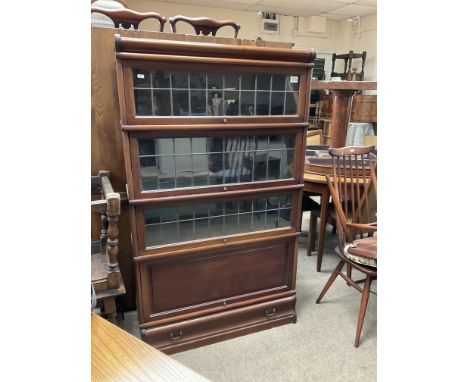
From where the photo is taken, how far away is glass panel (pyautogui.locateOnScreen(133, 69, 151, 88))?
1272 millimetres

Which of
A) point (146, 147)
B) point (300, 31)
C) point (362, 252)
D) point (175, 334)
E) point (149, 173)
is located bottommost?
point (175, 334)

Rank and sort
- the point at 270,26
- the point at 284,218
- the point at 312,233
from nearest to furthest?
1. the point at 284,218
2. the point at 312,233
3. the point at 270,26

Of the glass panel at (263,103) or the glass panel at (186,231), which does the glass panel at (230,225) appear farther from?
the glass panel at (263,103)

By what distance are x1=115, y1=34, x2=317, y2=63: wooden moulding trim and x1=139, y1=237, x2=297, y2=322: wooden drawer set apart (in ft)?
2.82

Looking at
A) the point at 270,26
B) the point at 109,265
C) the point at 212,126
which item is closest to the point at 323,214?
the point at 212,126

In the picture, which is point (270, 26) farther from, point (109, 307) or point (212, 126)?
point (109, 307)

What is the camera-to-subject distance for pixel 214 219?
1573 mm

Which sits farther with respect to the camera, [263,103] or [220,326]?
[220,326]

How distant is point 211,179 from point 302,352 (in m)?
0.98

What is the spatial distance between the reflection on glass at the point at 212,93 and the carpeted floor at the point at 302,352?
115 centimetres

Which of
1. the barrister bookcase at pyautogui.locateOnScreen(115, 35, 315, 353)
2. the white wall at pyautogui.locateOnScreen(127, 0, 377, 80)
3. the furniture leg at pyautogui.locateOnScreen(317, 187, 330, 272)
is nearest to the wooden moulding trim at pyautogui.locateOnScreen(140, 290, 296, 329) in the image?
the barrister bookcase at pyautogui.locateOnScreen(115, 35, 315, 353)
